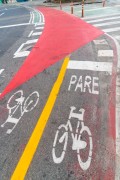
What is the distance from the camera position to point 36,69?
942 centimetres

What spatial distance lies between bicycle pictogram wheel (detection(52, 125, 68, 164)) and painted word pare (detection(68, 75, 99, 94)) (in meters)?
1.98

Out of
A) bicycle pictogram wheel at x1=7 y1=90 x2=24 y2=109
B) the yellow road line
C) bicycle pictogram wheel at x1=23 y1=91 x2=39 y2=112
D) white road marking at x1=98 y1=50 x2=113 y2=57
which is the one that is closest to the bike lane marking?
the yellow road line

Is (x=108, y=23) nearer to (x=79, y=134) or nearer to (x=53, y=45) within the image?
(x=53, y=45)

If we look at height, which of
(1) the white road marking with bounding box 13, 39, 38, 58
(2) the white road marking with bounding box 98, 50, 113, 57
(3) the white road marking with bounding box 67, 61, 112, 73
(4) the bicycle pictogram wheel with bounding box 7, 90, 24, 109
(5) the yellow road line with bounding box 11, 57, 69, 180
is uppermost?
(5) the yellow road line with bounding box 11, 57, 69, 180

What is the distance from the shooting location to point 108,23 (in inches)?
685

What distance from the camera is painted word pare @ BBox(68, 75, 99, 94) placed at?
7551 mm

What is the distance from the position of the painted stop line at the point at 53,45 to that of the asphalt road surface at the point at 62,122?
0.82ft

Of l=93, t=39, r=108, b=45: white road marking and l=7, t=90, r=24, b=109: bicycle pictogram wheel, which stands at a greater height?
l=7, t=90, r=24, b=109: bicycle pictogram wheel

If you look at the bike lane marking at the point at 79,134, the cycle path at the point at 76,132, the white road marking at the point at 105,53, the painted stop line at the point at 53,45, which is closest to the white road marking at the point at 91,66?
the cycle path at the point at 76,132

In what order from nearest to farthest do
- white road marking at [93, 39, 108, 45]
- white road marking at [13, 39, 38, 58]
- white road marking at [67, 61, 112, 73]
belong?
1. white road marking at [67, 61, 112, 73]
2. white road marking at [13, 39, 38, 58]
3. white road marking at [93, 39, 108, 45]

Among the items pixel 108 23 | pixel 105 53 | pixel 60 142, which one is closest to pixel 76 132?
pixel 60 142

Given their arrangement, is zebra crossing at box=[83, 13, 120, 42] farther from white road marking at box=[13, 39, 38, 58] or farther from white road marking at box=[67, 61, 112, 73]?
white road marking at box=[13, 39, 38, 58]

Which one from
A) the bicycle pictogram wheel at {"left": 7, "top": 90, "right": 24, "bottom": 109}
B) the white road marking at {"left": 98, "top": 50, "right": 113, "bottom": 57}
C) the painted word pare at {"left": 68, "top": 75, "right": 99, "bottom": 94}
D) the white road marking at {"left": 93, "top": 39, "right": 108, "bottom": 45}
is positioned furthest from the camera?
the white road marking at {"left": 93, "top": 39, "right": 108, "bottom": 45}

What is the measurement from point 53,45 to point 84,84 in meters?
4.99
